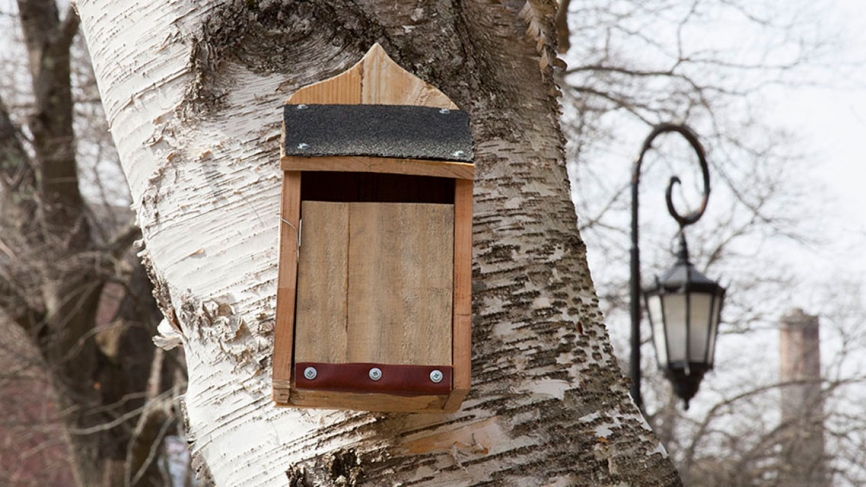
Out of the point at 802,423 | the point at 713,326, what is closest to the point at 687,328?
the point at 713,326

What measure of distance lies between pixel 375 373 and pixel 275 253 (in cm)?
31

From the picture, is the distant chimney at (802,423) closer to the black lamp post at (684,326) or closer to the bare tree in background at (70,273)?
the black lamp post at (684,326)

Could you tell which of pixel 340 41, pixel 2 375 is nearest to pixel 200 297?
pixel 340 41

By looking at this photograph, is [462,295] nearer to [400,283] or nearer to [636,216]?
[400,283]

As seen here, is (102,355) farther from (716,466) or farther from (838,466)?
(838,466)

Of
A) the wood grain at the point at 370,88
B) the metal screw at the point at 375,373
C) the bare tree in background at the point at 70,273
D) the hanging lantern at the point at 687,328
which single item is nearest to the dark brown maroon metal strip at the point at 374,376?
the metal screw at the point at 375,373

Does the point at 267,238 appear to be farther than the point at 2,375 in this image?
No

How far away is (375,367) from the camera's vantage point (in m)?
1.44

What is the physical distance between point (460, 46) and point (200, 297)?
68cm

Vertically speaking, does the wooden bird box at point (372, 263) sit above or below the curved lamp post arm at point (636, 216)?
below

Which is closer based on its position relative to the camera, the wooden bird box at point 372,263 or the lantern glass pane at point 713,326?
the wooden bird box at point 372,263

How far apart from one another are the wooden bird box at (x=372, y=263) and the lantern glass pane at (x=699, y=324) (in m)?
3.98

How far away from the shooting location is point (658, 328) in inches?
211

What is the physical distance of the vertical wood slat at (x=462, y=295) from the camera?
4.72ft
